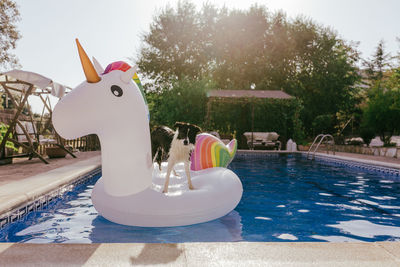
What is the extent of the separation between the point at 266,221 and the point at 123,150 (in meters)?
2.21

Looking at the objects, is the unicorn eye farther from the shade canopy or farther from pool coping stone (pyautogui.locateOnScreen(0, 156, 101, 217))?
the shade canopy

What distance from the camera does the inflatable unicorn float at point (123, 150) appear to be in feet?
10.4

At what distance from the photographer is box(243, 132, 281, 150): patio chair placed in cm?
1681

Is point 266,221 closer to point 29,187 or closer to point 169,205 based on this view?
point 169,205

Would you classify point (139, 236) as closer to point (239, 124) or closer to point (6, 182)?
point (6, 182)

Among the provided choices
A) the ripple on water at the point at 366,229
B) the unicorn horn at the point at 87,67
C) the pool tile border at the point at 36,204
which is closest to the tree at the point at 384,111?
the ripple on water at the point at 366,229

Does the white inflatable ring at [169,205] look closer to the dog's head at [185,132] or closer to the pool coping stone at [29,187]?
the dog's head at [185,132]

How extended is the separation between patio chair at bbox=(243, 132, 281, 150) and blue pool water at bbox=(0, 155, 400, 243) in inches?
380

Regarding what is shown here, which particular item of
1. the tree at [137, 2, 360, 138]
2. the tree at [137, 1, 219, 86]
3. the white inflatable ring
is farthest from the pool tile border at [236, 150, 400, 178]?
the tree at [137, 1, 219, 86]

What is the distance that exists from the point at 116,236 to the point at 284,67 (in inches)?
974

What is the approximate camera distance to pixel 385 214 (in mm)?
4824

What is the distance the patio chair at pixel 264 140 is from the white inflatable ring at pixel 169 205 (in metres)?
12.8

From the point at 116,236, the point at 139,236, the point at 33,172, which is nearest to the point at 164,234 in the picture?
the point at 139,236

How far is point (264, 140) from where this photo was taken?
17.3 m
